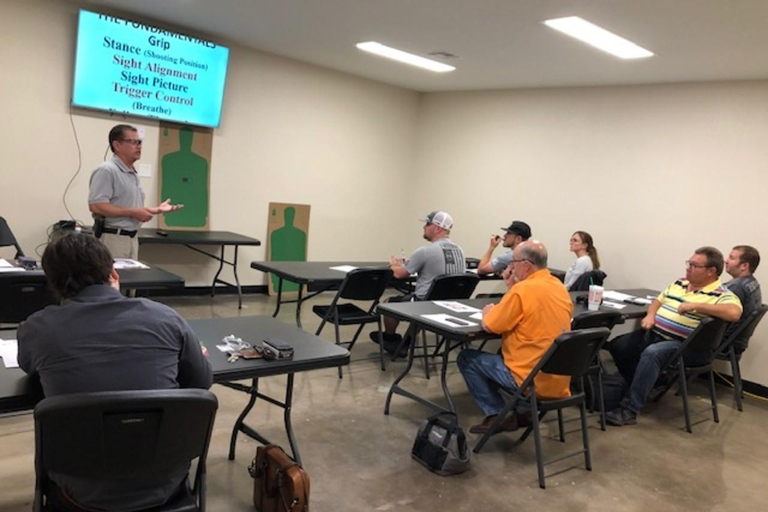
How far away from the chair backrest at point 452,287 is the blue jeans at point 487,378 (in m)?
1.04

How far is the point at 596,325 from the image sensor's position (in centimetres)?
364

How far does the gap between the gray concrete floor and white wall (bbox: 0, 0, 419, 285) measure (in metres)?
2.86

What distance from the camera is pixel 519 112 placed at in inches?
275

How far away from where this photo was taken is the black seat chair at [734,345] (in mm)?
4340

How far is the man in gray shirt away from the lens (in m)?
4.43

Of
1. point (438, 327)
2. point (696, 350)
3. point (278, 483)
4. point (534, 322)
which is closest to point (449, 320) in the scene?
point (438, 327)

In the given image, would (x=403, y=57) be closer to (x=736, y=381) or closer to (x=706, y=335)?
(x=706, y=335)

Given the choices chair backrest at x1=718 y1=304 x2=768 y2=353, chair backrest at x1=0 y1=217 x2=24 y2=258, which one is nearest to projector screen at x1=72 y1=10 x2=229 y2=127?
chair backrest at x1=0 y1=217 x2=24 y2=258

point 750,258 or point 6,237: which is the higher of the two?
point 750,258

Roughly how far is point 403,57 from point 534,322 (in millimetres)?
3836


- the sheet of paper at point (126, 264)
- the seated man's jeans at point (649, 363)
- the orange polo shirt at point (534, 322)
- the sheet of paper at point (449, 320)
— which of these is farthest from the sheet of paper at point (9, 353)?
the seated man's jeans at point (649, 363)

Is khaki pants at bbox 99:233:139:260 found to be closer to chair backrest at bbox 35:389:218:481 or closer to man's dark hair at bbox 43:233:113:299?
man's dark hair at bbox 43:233:113:299

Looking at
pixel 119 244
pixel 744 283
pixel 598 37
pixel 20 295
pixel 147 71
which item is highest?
pixel 598 37

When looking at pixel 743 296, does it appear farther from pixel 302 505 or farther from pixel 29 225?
pixel 29 225
